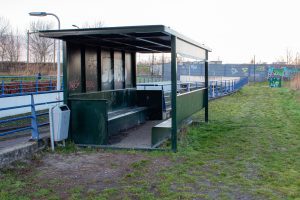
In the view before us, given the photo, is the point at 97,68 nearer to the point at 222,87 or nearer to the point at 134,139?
the point at 134,139

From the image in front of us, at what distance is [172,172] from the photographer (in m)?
6.89

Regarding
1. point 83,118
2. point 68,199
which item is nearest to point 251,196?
point 68,199

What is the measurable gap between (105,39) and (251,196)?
5.68 metres

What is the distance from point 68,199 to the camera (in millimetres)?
5516

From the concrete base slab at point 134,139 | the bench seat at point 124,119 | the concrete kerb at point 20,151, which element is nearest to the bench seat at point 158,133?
the concrete base slab at point 134,139

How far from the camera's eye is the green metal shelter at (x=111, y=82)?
28.0ft

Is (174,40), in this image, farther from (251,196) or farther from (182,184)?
(251,196)

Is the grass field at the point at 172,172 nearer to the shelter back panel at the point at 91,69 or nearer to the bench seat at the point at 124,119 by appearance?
the bench seat at the point at 124,119

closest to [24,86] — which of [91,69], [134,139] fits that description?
[91,69]

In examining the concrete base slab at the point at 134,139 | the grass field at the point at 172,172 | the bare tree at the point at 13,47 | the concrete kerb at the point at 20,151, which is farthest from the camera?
the bare tree at the point at 13,47

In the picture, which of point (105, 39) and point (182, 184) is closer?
point (182, 184)

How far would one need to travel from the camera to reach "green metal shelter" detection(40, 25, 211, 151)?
28.0 feet

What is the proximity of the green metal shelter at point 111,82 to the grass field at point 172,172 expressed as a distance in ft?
2.12

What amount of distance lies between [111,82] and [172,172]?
606cm
